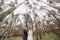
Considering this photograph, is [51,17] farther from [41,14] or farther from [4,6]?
[4,6]

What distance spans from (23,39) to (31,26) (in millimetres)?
240

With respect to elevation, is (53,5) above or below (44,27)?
above

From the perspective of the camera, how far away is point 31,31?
2936 mm

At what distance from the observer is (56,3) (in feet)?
9.78

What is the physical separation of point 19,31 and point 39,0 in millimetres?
587

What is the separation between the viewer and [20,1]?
9.74 feet

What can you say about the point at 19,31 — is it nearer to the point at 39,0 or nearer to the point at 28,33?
the point at 28,33

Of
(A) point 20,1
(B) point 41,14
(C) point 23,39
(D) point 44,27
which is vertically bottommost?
(C) point 23,39

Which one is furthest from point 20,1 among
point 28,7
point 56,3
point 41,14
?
point 56,3

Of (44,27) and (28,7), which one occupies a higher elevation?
(28,7)

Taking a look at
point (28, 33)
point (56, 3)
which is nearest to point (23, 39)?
point (28, 33)

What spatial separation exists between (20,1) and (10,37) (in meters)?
0.59

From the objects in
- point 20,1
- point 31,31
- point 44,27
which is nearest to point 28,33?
point 31,31

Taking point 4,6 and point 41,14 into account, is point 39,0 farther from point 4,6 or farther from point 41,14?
point 4,6
